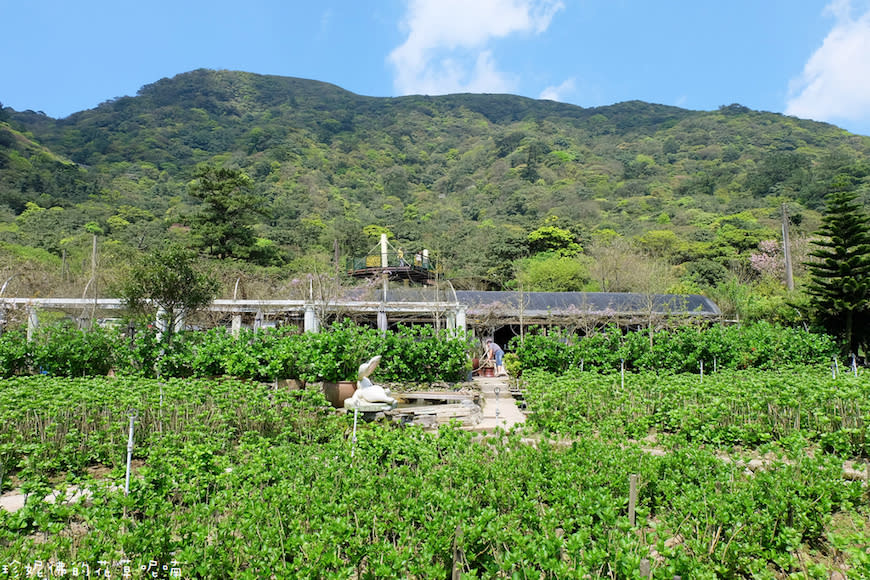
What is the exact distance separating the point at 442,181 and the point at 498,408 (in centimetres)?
4539

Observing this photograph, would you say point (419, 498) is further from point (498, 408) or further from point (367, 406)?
point (498, 408)

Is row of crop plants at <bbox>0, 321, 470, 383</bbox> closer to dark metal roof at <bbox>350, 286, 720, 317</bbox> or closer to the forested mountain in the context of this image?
dark metal roof at <bbox>350, 286, 720, 317</bbox>

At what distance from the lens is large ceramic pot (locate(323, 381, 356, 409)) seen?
24.5ft

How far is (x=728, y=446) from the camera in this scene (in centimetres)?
523

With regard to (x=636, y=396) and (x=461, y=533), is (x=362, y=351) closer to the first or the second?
(x=636, y=396)

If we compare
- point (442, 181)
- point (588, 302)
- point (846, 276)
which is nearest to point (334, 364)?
point (588, 302)

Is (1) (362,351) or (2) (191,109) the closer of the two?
(1) (362,351)

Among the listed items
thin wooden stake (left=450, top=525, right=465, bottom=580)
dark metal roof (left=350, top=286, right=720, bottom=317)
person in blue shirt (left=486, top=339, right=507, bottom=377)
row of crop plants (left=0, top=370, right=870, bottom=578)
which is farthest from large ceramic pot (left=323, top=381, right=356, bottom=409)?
dark metal roof (left=350, top=286, right=720, bottom=317)

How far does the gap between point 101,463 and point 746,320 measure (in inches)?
680

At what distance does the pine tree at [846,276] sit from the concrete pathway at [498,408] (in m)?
9.05

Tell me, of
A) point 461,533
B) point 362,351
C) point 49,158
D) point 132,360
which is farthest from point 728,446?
point 49,158

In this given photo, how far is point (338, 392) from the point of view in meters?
7.47

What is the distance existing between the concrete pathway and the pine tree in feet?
29.7

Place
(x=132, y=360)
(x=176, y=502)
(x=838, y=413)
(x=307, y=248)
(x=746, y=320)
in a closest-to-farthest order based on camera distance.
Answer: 1. (x=176, y=502)
2. (x=838, y=413)
3. (x=132, y=360)
4. (x=746, y=320)
5. (x=307, y=248)
